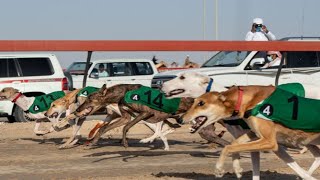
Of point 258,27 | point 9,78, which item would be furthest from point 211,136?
point 9,78

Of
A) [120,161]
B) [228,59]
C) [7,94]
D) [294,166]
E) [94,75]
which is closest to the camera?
[294,166]

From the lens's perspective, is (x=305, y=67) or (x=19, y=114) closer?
(x=305, y=67)

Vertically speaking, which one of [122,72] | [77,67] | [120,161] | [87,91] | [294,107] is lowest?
[77,67]

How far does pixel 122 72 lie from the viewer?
80.5 ft

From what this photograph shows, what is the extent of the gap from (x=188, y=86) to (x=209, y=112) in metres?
1.87

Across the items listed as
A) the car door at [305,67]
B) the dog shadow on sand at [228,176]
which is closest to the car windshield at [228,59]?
the car door at [305,67]

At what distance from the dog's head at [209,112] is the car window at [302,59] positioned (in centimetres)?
791

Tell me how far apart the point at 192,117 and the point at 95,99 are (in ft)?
17.7

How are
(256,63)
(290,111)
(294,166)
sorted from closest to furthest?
(290,111) < (294,166) < (256,63)

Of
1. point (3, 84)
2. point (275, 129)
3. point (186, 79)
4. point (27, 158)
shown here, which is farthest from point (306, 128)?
point (3, 84)

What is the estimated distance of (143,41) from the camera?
13.7 meters

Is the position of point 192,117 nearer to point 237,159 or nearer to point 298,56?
point 237,159


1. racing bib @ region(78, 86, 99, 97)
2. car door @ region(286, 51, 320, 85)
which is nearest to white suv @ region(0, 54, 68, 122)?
Result: racing bib @ region(78, 86, 99, 97)

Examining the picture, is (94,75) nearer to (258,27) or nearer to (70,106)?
(258,27)
